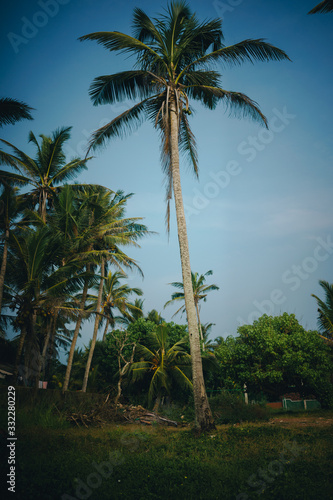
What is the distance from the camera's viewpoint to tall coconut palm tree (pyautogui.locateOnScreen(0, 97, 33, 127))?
9953mm

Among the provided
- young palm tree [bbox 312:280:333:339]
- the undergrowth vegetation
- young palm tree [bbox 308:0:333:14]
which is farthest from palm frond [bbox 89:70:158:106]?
young palm tree [bbox 312:280:333:339]

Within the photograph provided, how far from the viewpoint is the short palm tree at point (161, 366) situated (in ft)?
54.7

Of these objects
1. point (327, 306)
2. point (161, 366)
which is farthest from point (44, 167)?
point (327, 306)

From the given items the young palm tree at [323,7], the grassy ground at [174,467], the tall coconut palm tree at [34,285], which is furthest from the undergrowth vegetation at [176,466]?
the young palm tree at [323,7]

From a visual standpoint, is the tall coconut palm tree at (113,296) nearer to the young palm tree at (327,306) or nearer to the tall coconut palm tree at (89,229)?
the tall coconut palm tree at (89,229)

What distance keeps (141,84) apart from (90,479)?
11.2 m

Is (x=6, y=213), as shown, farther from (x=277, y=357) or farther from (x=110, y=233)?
(x=277, y=357)

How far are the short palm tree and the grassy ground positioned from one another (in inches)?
365

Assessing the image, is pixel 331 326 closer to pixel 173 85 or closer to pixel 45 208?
pixel 173 85

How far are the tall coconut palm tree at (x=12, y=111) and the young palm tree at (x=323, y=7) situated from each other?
9251 mm

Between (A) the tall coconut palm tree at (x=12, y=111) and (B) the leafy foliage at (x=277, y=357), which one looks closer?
(A) the tall coconut palm tree at (x=12, y=111)

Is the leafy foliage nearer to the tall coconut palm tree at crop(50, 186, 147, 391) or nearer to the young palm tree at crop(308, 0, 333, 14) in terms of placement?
the tall coconut palm tree at crop(50, 186, 147, 391)

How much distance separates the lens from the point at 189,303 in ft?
28.6

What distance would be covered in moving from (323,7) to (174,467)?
11972mm
